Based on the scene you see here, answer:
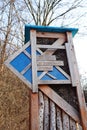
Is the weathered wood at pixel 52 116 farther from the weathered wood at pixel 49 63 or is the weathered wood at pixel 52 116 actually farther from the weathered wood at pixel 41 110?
the weathered wood at pixel 49 63

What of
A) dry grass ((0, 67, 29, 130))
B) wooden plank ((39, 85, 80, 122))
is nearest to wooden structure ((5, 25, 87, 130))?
wooden plank ((39, 85, 80, 122))

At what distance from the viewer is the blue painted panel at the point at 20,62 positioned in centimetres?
356

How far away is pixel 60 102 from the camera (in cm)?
351

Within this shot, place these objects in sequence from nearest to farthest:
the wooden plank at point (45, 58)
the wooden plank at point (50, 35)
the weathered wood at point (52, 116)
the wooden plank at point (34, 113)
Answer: the wooden plank at point (34, 113)
the weathered wood at point (52, 116)
the wooden plank at point (45, 58)
the wooden plank at point (50, 35)

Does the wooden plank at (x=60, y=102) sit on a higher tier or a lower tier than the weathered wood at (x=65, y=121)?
higher

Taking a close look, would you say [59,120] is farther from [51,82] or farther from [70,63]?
[70,63]

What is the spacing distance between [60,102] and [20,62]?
92 cm

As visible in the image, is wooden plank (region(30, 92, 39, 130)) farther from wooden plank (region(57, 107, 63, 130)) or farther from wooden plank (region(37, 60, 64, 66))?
wooden plank (region(37, 60, 64, 66))

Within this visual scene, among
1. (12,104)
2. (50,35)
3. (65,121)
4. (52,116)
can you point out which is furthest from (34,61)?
(12,104)

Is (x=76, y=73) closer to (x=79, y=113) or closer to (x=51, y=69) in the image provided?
(x=51, y=69)

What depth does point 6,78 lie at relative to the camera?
26.1ft

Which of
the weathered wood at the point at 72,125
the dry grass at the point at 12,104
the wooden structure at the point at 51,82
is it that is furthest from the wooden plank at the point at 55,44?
the dry grass at the point at 12,104

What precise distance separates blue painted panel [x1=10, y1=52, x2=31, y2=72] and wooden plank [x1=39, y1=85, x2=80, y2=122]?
457mm

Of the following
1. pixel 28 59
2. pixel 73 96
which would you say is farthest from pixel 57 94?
pixel 28 59
